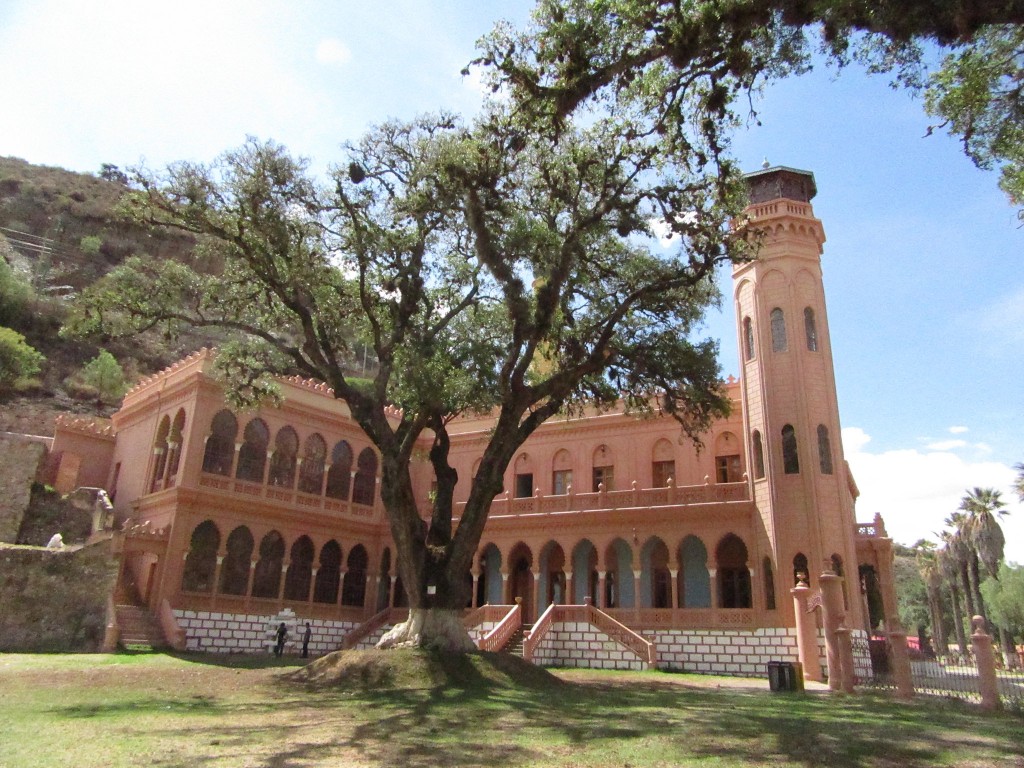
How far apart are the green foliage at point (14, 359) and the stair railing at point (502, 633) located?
124 feet

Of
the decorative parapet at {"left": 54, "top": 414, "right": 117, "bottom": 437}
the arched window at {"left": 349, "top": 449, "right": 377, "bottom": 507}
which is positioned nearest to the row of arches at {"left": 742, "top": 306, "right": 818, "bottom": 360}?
the arched window at {"left": 349, "top": 449, "right": 377, "bottom": 507}

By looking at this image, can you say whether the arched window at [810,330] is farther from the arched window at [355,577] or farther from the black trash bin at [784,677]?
the arched window at [355,577]

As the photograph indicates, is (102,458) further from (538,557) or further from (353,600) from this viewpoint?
(538,557)

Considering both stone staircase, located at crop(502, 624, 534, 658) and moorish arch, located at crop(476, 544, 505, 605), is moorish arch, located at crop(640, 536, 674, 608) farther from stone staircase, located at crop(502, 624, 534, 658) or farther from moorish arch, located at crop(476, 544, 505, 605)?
moorish arch, located at crop(476, 544, 505, 605)

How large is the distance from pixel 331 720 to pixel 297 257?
416 inches

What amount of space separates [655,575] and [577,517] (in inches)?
146

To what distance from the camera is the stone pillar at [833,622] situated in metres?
17.7

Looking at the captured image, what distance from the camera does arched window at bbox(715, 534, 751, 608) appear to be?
88.3ft

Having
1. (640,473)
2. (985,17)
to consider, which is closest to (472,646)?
(985,17)

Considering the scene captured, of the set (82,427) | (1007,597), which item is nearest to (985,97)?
(82,427)

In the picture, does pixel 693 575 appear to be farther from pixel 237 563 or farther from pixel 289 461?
pixel 237 563

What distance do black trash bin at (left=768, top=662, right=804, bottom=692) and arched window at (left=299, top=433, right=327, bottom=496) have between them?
65.6 ft

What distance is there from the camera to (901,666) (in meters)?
15.6

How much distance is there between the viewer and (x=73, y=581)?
23.4m
